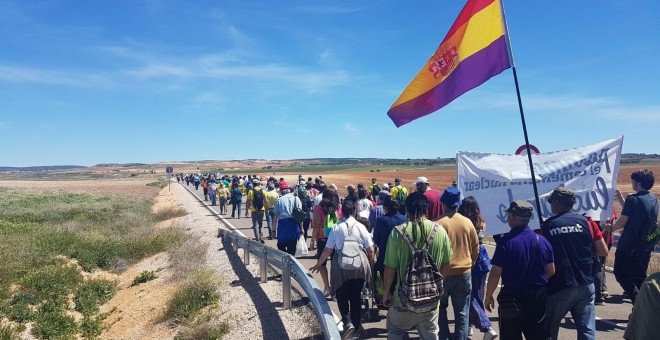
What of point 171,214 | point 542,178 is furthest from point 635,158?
point 542,178

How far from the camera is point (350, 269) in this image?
5391mm

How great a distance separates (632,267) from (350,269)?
3.70m

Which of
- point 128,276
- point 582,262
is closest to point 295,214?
point 582,262

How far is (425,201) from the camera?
427 centimetres

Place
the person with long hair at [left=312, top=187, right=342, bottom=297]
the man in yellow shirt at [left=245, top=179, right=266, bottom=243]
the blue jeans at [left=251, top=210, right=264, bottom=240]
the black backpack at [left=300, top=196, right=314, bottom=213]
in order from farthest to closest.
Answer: the blue jeans at [left=251, top=210, right=264, bottom=240] < the man in yellow shirt at [left=245, top=179, right=266, bottom=243] < the black backpack at [left=300, top=196, right=314, bottom=213] < the person with long hair at [left=312, top=187, right=342, bottom=297]

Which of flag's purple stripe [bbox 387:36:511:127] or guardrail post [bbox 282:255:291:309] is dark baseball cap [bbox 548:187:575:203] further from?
guardrail post [bbox 282:255:291:309]

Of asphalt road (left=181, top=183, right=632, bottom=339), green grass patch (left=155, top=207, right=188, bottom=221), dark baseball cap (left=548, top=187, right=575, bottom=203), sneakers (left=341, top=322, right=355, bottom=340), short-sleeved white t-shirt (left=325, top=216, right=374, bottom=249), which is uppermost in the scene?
dark baseball cap (left=548, top=187, right=575, bottom=203)

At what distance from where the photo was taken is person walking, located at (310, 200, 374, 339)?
5.43 m

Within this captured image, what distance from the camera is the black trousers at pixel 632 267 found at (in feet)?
20.0

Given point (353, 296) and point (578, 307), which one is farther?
point (353, 296)

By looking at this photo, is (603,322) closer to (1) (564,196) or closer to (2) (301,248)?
(1) (564,196)

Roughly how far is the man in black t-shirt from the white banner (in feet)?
1.71

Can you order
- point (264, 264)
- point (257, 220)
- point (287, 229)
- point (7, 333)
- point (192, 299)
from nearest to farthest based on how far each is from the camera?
point (192, 299), point (7, 333), point (264, 264), point (287, 229), point (257, 220)

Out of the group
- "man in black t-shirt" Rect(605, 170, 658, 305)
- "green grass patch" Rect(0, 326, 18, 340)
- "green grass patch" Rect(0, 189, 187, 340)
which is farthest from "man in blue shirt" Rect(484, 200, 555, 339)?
"green grass patch" Rect(0, 326, 18, 340)
